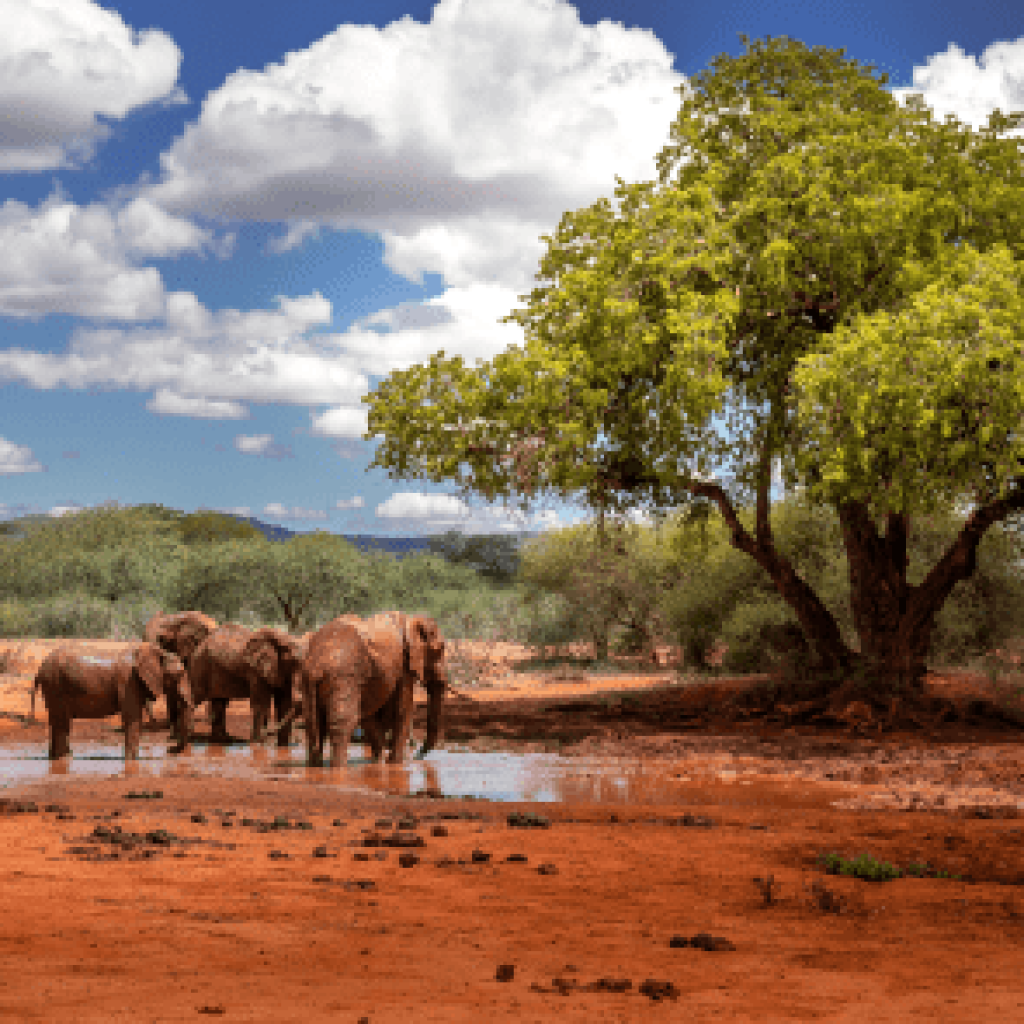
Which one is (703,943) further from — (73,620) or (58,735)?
(73,620)

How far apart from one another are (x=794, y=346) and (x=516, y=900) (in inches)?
625

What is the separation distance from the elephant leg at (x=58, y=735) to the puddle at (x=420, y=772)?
0.22 metres

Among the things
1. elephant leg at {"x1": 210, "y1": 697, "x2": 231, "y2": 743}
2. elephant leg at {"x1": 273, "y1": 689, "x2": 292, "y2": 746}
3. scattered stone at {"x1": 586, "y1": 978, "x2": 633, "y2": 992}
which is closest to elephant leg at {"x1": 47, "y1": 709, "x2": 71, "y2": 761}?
elephant leg at {"x1": 273, "y1": 689, "x2": 292, "y2": 746}

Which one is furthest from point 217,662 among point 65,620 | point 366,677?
point 65,620

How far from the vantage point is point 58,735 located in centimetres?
1648

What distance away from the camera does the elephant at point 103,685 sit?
53.7ft

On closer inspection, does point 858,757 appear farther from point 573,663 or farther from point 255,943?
point 573,663

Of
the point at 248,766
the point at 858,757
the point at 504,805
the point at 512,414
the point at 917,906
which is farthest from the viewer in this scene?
the point at 512,414

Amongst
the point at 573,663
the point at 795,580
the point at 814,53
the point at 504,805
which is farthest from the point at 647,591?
the point at 504,805

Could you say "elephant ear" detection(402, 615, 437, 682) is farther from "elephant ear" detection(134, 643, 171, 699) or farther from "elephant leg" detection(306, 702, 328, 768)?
"elephant ear" detection(134, 643, 171, 699)

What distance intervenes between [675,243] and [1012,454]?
19.9ft

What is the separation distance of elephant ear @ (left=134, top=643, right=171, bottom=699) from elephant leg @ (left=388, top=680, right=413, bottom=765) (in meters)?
2.81

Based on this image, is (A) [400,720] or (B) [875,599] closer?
(A) [400,720]

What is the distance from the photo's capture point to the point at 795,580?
23.5 m
